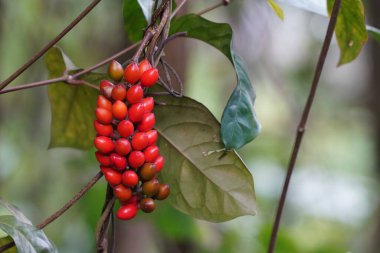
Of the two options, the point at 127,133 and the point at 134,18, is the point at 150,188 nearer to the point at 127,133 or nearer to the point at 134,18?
the point at 127,133

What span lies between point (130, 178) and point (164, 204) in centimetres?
92

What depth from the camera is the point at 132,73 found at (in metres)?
0.60

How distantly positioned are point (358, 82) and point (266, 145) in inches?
42.8

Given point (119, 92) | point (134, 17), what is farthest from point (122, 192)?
point (134, 17)

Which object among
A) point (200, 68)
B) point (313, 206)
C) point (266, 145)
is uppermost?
point (200, 68)

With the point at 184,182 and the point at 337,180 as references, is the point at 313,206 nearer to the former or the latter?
the point at 337,180

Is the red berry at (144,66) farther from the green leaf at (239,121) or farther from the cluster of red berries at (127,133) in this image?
the green leaf at (239,121)

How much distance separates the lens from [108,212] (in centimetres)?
63

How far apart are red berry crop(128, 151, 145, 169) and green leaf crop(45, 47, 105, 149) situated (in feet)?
0.86

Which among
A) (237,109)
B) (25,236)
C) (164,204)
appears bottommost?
(164,204)

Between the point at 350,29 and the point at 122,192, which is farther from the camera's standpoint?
the point at 350,29

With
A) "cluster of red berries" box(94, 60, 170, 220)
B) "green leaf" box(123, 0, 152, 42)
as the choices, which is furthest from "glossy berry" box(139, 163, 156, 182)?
"green leaf" box(123, 0, 152, 42)

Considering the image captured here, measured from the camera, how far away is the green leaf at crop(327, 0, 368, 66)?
810mm

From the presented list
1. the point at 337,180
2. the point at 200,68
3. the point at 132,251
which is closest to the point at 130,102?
the point at 132,251
